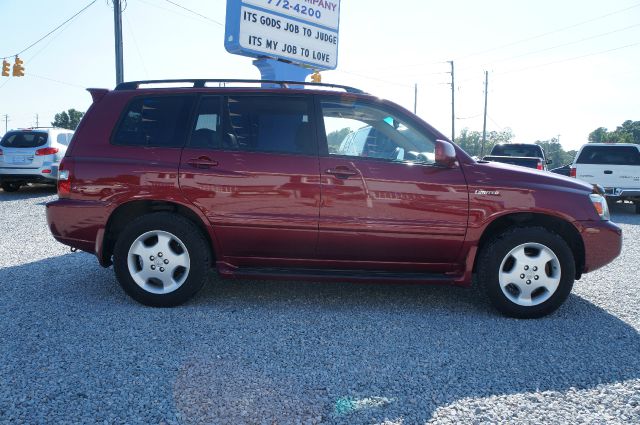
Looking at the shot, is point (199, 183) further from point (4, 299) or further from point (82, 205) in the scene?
point (4, 299)

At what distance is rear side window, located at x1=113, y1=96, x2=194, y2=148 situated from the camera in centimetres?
414

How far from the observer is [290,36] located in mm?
11844

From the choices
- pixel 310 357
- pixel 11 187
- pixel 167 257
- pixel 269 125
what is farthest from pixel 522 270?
pixel 11 187

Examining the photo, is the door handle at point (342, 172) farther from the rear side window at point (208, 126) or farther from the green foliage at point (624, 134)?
the green foliage at point (624, 134)

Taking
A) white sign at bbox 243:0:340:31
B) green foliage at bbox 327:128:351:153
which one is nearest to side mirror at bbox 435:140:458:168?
green foliage at bbox 327:128:351:153

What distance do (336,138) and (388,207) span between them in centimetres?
73

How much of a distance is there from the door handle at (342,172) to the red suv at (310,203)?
0.02 m

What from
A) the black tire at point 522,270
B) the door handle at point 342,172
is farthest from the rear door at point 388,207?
the black tire at point 522,270

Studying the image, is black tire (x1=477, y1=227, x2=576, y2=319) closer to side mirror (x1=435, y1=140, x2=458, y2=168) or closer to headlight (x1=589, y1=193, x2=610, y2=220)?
headlight (x1=589, y1=193, x2=610, y2=220)

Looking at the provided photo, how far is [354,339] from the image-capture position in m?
3.51

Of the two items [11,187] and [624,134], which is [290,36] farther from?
[624,134]

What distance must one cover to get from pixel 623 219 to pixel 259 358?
37.0ft

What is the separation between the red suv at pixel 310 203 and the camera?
398 centimetres

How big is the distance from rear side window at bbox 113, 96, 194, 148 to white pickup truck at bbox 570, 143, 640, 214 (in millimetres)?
11123
